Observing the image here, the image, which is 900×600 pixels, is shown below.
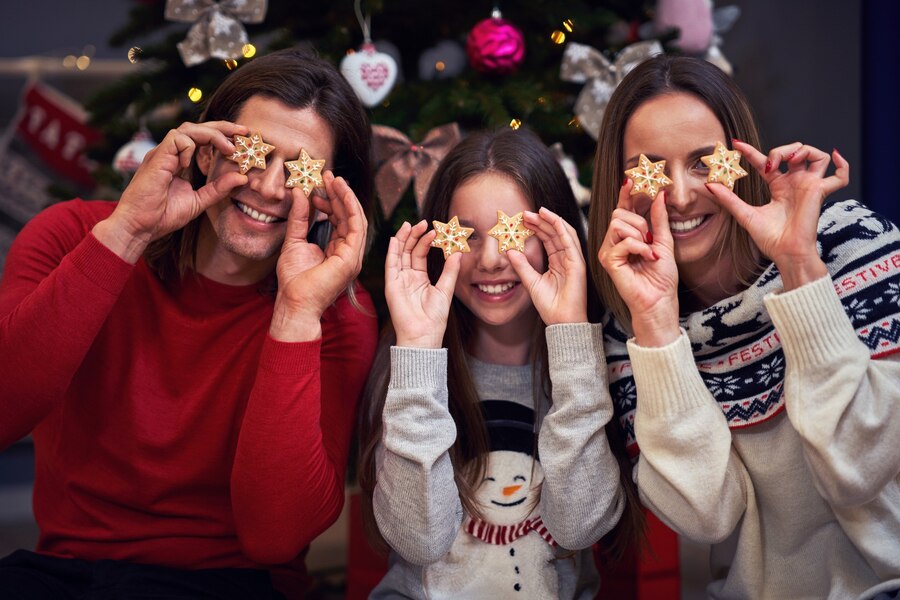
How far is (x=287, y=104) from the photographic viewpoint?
1.85 m

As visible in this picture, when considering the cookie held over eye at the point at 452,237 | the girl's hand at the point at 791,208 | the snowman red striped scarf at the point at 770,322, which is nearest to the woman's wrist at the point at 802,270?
the girl's hand at the point at 791,208

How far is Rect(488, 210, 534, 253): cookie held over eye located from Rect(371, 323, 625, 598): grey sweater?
0.20 m

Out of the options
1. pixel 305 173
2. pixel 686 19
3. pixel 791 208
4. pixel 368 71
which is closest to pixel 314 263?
pixel 305 173

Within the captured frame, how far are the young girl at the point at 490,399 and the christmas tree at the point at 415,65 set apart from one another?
41cm

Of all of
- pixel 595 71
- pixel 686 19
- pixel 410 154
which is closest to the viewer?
pixel 410 154

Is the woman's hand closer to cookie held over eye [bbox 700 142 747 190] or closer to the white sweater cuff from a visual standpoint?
cookie held over eye [bbox 700 142 747 190]

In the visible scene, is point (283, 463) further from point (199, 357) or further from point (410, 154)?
point (410, 154)

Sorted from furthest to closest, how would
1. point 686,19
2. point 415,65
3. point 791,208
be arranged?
1. point 415,65
2. point 686,19
3. point 791,208

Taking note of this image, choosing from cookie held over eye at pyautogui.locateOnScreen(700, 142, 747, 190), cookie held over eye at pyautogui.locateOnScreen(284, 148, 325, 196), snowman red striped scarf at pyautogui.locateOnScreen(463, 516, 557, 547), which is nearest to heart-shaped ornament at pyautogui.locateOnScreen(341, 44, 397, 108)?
cookie held over eye at pyautogui.locateOnScreen(284, 148, 325, 196)

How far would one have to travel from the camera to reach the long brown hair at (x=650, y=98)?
1.74 m

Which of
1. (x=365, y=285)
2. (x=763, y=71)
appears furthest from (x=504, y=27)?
Result: (x=763, y=71)

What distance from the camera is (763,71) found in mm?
3953

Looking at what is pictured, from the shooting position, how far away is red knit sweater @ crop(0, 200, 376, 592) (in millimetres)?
1638

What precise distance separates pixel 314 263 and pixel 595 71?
3.62 ft
